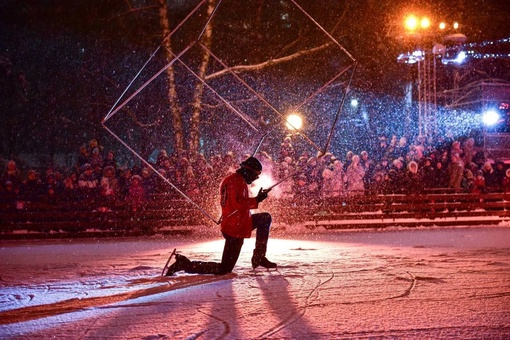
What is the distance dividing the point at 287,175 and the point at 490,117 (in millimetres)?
11859

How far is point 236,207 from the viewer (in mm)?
7707

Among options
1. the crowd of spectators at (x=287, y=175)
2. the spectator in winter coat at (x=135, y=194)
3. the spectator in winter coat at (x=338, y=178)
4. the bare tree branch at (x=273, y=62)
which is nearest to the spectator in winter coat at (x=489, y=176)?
the crowd of spectators at (x=287, y=175)

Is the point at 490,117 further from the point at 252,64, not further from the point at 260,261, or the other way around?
the point at 260,261

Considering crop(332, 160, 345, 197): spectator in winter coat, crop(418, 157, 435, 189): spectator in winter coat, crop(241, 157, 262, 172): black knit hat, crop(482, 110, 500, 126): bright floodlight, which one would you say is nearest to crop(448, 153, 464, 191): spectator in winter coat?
crop(418, 157, 435, 189): spectator in winter coat

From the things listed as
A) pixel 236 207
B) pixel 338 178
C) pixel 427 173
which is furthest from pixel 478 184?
pixel 236 207

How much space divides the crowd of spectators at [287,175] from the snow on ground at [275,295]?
13.1 ft

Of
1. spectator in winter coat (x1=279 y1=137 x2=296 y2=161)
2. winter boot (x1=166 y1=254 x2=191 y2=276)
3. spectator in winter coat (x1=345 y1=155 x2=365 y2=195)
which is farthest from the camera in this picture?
spectator in winter coat (x1=279 y1=137 x2=296 y2=161)

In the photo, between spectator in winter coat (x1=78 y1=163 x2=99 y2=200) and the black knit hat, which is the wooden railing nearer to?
spectator in winter coat (x1=78 y1=163 x2=99 y2=200)

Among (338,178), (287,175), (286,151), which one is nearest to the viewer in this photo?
(287,175)

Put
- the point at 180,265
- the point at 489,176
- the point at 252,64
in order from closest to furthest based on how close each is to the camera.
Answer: the point at 180,265, the point at 489,176, the point at 252,64

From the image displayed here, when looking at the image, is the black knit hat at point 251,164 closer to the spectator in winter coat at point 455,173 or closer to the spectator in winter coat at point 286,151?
the spectator in winter coat at point 286,151

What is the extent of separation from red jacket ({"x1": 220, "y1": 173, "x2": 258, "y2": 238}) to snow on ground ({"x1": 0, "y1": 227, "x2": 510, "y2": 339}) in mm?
621

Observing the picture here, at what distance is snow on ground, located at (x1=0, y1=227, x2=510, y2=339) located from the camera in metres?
5.08

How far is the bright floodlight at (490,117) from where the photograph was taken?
22.6m
